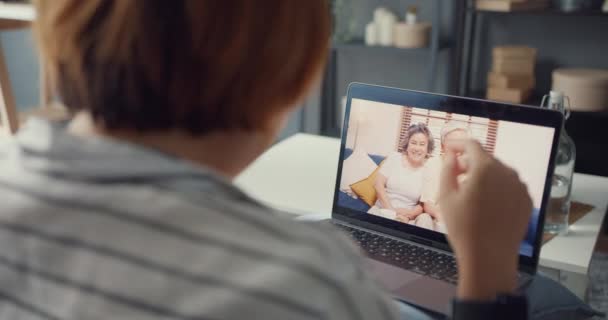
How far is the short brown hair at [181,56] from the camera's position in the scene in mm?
506

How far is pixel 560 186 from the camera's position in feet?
4.22

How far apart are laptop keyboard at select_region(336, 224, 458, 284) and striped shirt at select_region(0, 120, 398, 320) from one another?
0.57 metres

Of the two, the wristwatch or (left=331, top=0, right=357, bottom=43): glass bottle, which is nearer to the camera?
the wristwatch

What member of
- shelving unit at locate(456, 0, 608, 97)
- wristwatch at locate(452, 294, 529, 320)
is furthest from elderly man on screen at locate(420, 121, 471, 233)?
shelving unit at locate(456, 0, 608, 97)

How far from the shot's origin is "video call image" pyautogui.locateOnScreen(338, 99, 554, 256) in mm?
1077

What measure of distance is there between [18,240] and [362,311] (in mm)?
282

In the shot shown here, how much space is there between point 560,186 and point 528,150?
0.26m

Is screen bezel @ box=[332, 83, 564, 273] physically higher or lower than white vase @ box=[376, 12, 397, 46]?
lower

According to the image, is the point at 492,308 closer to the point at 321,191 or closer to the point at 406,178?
the point at 406,178

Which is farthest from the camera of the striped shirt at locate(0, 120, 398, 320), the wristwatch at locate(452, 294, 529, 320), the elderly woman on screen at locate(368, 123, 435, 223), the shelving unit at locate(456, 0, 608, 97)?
the shelving unit at locate(456, 0, 608, 97)

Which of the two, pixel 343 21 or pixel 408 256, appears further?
pixel 343 21

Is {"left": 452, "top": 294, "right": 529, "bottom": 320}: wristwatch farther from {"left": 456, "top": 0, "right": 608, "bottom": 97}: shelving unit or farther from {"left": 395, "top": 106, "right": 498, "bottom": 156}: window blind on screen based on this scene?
{"left": 456, "top": 0, "right": 608, "bottom": 97}: shelving unit

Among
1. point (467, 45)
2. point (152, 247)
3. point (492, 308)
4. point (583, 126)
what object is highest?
point (467, 45)

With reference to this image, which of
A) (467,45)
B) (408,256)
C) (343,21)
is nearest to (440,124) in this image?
(408,256)
